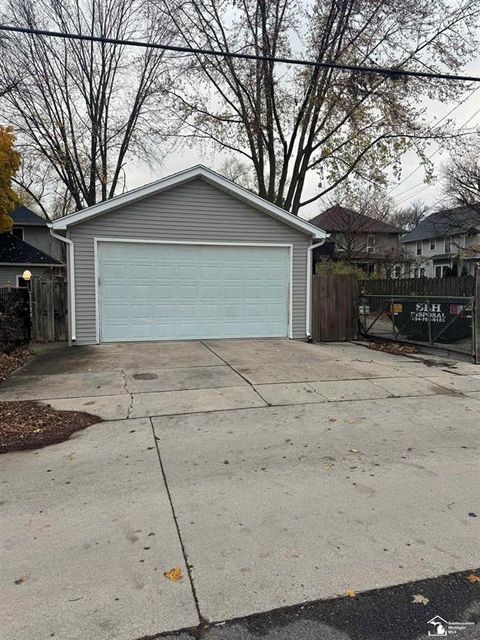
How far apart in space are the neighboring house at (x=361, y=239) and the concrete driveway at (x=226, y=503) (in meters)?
20.2

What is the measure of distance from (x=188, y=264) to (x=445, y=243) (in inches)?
1290

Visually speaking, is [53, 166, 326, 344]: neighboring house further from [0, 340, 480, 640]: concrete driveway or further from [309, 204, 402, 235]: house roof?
[309, 204, 402, 235]: house roof

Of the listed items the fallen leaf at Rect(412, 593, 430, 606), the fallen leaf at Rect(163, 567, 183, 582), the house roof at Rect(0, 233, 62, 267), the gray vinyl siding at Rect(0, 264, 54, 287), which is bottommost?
the fallen leaf at Rect(412, 593, 430, 606)

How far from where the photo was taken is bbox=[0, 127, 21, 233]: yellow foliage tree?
19.0 m

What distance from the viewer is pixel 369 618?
7.19 ft

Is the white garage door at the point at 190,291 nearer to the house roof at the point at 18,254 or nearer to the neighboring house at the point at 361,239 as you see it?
the house roof at the point at 18,254

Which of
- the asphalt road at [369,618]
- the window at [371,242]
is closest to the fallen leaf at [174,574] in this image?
the asphalt road at [369,618]

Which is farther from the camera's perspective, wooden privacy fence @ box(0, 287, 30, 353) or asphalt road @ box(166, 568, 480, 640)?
wooden privacy fence @ box(0, 287, 30, 353)

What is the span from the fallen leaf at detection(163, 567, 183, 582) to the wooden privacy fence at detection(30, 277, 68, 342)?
10460 millimetres

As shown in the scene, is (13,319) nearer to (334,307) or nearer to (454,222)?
(334,307)

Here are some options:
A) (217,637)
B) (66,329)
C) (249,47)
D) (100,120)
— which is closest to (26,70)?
(100,120)

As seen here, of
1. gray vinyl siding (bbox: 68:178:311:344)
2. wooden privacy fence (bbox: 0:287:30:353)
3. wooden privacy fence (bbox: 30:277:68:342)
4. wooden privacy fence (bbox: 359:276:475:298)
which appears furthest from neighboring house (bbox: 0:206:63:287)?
wooden privacy fence (bbox: 359:276:475:298)

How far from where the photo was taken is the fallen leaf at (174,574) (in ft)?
8.10

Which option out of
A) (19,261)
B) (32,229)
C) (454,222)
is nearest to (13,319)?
(19,261)
